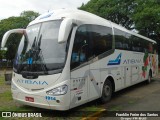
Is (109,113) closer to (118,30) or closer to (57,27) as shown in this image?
(57,27)

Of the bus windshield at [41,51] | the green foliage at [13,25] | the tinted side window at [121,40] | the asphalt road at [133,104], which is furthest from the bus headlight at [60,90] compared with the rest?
the green foliage at [13,25]

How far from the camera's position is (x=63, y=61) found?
7844 mm

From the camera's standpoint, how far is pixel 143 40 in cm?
1652

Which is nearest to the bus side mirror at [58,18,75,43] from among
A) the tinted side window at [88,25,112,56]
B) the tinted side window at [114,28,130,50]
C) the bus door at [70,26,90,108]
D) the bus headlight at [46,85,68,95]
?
the bus door at [70,26,90,108]

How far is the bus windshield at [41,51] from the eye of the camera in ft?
26.0

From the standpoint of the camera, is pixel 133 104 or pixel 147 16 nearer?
pixel 133 104

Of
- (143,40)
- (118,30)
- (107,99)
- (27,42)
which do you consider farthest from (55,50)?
(143,40)

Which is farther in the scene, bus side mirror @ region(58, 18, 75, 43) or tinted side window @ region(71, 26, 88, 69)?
tinted side window @ region(71, 26, 88, 69)

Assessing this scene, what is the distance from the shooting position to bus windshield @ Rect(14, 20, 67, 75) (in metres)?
7.92

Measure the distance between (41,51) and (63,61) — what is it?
2.84 feet

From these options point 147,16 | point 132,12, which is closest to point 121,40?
point 147,16

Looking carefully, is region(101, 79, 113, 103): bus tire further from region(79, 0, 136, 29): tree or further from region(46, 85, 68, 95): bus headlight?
region(79, 0, 136, 29): tree

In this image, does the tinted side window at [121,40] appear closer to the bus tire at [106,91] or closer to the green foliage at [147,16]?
the bus tire at [106,91]

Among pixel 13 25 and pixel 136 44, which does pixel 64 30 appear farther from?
pixel 13 25
